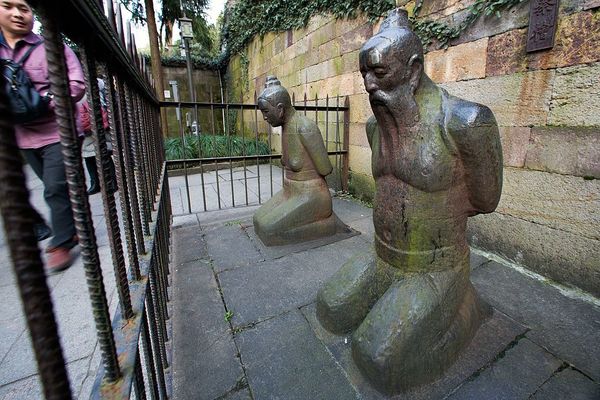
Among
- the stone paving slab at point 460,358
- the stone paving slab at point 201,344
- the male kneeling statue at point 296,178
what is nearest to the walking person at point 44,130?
the stone paving slab at point 201,344

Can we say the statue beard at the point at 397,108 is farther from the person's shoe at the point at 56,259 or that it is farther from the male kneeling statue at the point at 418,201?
the person's shoe at the point at 56,259

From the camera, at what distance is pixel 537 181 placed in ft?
8.02

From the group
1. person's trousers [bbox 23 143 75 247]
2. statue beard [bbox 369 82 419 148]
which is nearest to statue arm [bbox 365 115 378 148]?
statue beard [bbox 369 82 419 148]

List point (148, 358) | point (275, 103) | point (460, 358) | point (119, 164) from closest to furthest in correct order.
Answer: point (119, 164) → point (148, 358) → point (460, 358) → point (275, 103)

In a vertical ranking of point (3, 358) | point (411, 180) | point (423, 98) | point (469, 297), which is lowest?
point (3, 358)

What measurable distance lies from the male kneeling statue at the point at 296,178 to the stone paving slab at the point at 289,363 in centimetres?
113

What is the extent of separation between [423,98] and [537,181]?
1.74 meters

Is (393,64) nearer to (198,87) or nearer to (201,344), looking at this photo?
(201,344)

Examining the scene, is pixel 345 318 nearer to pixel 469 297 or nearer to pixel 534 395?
pixel 469 297

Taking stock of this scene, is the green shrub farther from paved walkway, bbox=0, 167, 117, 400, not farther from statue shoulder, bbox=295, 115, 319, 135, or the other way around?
paved walkway, bbox=0, 167, 117, 400

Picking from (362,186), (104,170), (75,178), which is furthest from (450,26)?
(75,178)

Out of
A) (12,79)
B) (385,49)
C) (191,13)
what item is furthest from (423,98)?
(191,13)

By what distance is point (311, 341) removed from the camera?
1.75 meters

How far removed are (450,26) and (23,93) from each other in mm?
3444
